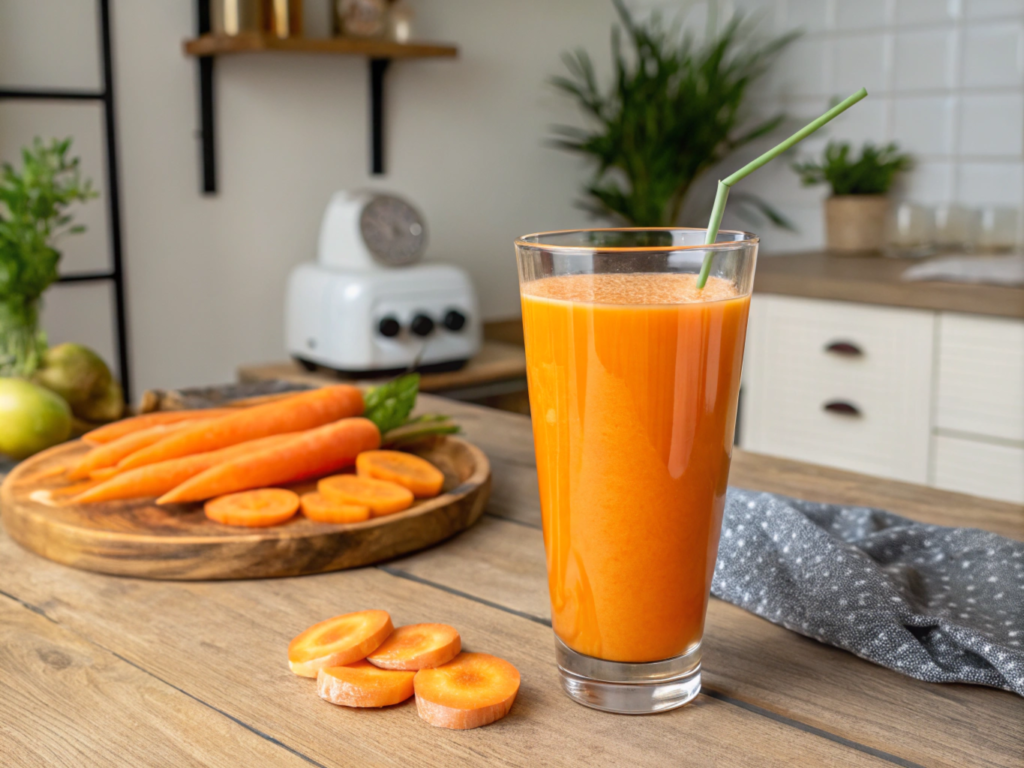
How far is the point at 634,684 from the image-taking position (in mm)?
565

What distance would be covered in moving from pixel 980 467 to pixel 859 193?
36.9 inches

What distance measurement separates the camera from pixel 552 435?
565mm

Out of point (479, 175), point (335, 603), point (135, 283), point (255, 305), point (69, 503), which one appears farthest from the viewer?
point (479, 175)

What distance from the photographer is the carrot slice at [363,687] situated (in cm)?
57

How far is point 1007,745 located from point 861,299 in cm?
180

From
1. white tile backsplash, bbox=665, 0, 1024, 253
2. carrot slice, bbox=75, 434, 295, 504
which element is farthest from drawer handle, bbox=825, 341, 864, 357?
carrot slice, bbox=75, 434, 295, 504

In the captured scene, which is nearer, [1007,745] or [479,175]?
[1007,745]

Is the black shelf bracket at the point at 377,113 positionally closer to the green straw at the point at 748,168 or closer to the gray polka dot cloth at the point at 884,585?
the gray polka dot cloth at the point at 884,585

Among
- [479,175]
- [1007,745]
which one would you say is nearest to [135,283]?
[479,175]

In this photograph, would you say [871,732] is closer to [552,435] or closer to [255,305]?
[552,435]

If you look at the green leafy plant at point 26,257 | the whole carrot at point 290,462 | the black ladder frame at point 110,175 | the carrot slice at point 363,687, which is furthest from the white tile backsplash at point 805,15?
the carrot slice at point 363,687

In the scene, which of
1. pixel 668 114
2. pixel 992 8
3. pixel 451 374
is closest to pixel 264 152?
pixel 451 374

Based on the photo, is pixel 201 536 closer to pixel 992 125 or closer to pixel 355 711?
pixel 355 711

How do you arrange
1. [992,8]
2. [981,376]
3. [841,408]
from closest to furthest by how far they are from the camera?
[981,376] → [841,408] → [992,8]
